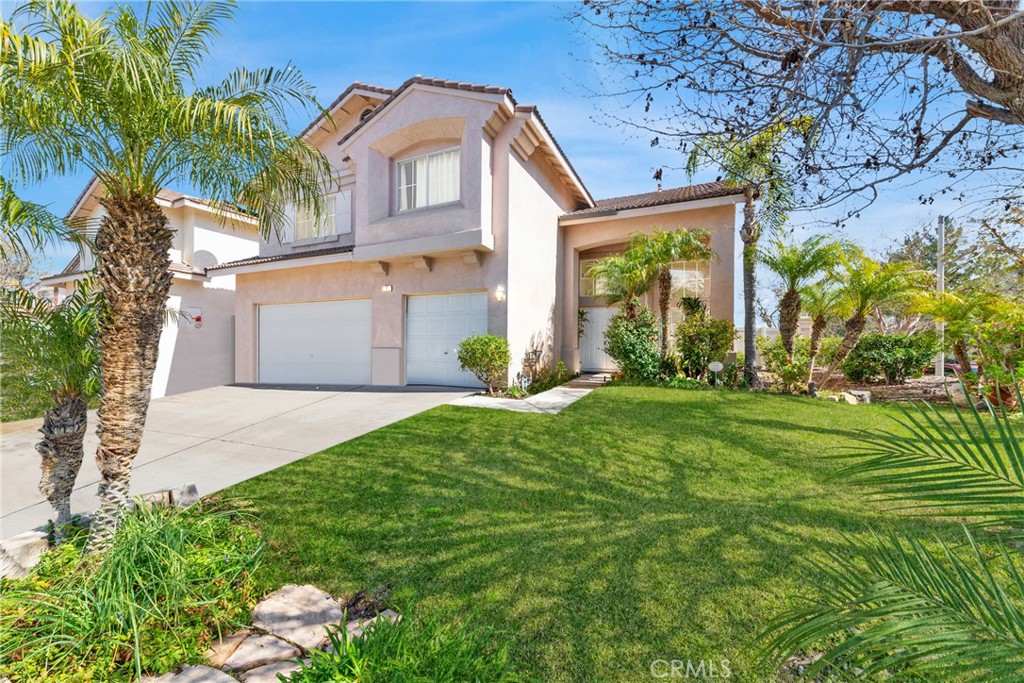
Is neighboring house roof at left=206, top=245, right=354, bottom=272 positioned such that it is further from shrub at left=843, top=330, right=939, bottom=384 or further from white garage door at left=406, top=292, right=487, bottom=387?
shrub at left=843, top=330, right=939, bottom=384

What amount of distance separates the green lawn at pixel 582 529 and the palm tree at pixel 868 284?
19.8 feet

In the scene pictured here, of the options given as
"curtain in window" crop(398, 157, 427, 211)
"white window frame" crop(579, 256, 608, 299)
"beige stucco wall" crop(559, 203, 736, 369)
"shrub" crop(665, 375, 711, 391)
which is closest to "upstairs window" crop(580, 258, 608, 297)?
"white window frame" crop(579, 256, 608, 299)

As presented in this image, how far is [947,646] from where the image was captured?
5.17 feet

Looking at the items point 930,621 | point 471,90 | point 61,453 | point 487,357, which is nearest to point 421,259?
point 487,357

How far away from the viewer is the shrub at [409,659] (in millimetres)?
2385

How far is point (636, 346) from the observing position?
12.4 metres

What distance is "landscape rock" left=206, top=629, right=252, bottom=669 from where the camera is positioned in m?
2.90

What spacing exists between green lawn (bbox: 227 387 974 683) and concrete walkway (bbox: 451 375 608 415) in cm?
155

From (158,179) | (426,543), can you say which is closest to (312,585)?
(426,543)

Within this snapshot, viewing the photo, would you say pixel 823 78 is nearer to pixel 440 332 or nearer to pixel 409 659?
pixel 409 659

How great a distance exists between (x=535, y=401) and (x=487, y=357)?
1635 mm

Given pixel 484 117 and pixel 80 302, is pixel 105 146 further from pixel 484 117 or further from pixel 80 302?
pixel 484 117

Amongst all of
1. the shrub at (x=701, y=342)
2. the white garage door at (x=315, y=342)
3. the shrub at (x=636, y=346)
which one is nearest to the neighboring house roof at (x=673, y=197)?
the shrub at (x=636, y=346)

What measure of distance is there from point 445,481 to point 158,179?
4.56 metres
